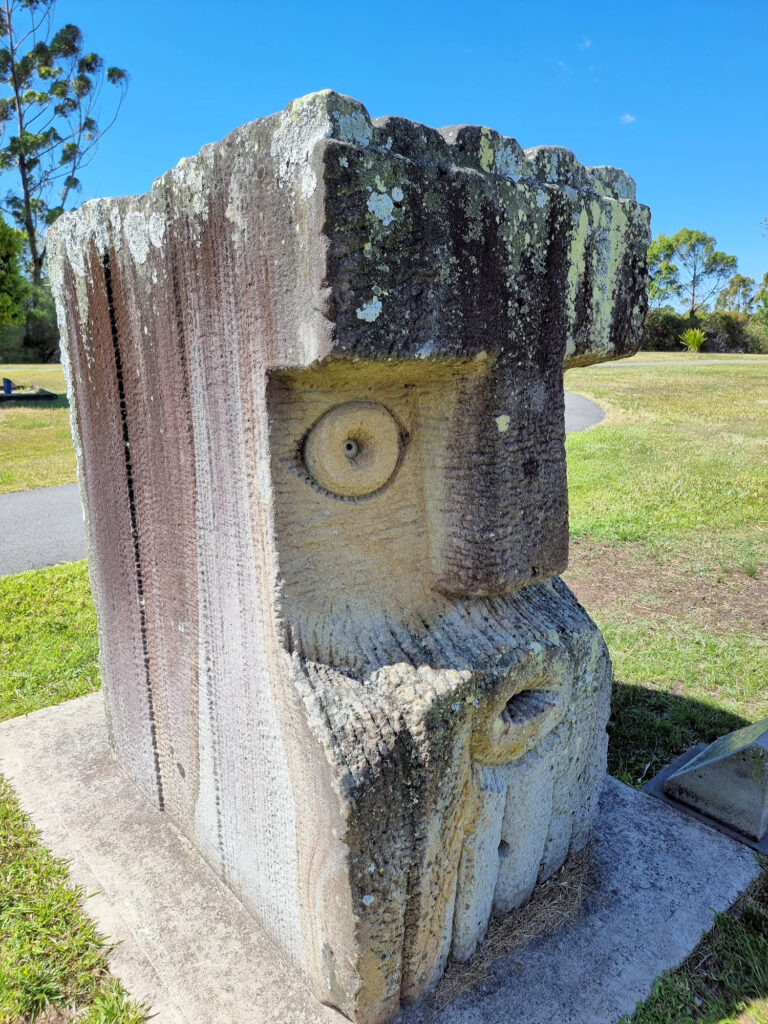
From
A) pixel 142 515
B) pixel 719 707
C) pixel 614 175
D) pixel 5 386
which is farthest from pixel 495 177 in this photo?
pixel 5 386

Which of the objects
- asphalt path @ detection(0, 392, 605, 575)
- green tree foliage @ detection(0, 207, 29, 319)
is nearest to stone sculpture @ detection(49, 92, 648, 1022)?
asphalt path @ detection(0, 392, 605, 575)

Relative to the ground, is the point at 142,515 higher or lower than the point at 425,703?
higher

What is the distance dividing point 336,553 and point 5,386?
1612 centimetres

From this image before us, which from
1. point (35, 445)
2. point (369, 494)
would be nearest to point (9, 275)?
point (35, 445)

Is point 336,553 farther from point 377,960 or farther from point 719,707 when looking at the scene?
point 719,707

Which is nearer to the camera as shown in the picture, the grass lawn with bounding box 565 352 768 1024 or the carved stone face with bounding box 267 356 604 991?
the carved stone face with bounding box 267 356 604 991

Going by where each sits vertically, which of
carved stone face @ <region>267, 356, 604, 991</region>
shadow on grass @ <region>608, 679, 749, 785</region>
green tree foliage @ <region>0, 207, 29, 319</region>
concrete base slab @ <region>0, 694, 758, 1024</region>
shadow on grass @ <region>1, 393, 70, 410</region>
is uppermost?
green tree foliage @ <region>0, 207, 29, 319</region>

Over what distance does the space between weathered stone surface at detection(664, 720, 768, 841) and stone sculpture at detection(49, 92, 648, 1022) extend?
0.70 meters

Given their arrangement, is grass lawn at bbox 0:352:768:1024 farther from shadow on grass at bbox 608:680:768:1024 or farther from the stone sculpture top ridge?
the stone sculpture top ridge

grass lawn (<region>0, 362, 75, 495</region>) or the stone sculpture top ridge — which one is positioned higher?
the stone sculpture top ridge

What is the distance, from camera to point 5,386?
15.4 meters

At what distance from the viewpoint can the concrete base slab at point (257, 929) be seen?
→ 5.84 ft

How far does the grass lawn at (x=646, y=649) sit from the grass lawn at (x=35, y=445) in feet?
12.0

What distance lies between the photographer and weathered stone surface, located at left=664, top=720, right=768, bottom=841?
7.89ft
